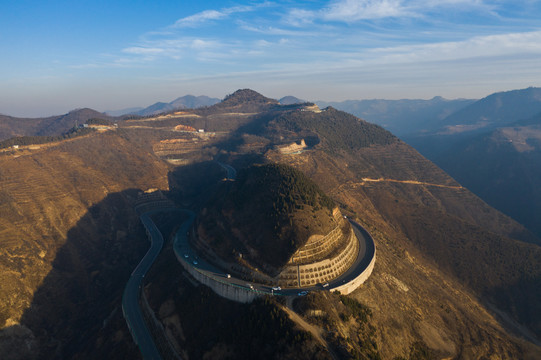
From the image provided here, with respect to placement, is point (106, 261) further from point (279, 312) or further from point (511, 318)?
point (511, 318)

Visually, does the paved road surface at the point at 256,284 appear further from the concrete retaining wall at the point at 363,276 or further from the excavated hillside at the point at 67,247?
→ the excavated hillside at the point at 67,247

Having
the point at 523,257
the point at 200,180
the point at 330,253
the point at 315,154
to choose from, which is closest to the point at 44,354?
the point at 330,253

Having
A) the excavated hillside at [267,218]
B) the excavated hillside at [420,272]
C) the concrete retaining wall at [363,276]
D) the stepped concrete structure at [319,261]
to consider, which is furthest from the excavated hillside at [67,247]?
the concrete retaining wall at [363,276]

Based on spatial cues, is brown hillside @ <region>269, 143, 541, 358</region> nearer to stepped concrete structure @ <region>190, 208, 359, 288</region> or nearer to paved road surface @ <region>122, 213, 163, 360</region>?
stepped concrete structure @ <region>190, 208, 359, 288</region>

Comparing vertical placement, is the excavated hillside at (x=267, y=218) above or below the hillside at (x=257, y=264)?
above

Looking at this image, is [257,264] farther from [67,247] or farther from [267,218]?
[67,247]
